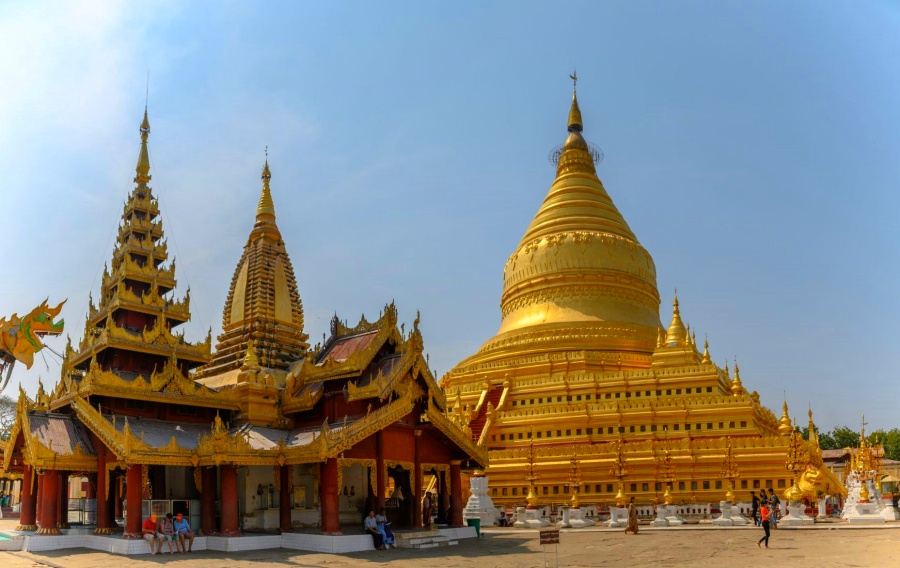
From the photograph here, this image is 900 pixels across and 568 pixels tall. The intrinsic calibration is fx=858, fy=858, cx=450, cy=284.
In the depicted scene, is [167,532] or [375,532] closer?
[167,532]

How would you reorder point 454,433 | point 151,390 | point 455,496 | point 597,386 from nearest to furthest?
point 151,390, point 454,433, point 455,496, point 597,386

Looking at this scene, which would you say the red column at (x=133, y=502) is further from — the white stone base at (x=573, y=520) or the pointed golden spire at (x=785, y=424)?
the pointed golden spire at (x=785, y=424)

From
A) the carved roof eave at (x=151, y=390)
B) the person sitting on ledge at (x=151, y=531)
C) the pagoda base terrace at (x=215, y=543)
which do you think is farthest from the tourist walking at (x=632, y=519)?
the person sitting on ledge at (x=151, y=531)

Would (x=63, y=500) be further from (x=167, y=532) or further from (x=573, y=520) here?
(x=573, y=520)

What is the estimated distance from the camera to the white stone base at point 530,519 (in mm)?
33250

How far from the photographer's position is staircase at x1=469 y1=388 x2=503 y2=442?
138 feet

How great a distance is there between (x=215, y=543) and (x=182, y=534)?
0.96m

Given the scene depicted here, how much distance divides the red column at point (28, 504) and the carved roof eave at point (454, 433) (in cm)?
1168

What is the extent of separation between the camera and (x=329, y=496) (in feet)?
73.2

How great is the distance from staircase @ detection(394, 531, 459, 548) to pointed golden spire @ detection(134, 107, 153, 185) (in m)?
16.7

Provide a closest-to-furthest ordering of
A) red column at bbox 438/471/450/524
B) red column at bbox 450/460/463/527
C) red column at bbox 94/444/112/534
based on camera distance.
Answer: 1. red column at bbox 94/444/112/534
2. red column at bbox 450/460/463/527
3. red column at bbox 438/471/450/524

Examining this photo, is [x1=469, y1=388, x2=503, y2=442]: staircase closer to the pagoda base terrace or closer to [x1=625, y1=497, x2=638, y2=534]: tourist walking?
[x1=625, y1=497, x2=638, y2=534]: tourist walking

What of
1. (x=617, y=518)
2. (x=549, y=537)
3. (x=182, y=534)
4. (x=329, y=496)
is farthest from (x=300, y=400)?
(x=617, y=518)

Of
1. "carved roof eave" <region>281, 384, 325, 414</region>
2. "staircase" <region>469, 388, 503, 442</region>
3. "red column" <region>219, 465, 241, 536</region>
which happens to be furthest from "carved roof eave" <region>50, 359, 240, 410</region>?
"staircase" <region>469, 388, 503, 442</region>
